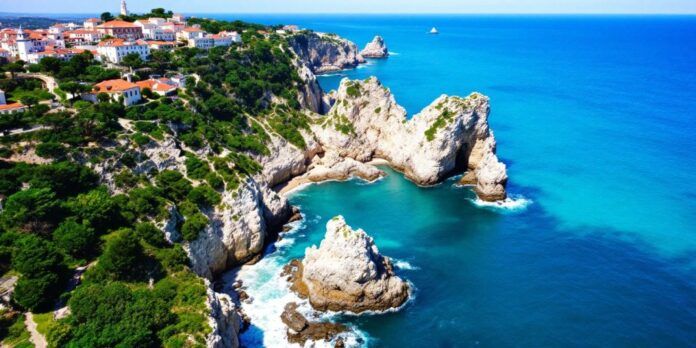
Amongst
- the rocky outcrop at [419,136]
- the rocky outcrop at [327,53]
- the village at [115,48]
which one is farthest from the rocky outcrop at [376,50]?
the rocky outcrop at [419,136]

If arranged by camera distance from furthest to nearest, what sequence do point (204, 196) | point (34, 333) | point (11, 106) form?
point (11, 106) < point (204, 196) < point (34, 333)

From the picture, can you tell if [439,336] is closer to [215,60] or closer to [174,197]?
[174,197]

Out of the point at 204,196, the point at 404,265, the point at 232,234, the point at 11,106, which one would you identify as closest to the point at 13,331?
the point at 232,234

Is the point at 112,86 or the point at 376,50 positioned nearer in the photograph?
the point at 112,86

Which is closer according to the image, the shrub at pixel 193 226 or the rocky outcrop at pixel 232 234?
the shrub at pixel 193 226

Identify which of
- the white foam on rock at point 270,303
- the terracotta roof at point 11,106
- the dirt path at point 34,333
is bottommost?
the white foam on rock at point 270,303

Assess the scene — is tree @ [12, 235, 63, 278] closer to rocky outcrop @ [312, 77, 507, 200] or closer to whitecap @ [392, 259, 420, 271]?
whitecap @ [392, 259, 420, 271]

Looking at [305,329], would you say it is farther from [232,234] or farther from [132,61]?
[132,61]

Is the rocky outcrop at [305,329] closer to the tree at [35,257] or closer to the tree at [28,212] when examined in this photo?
the tree at [35,257]
